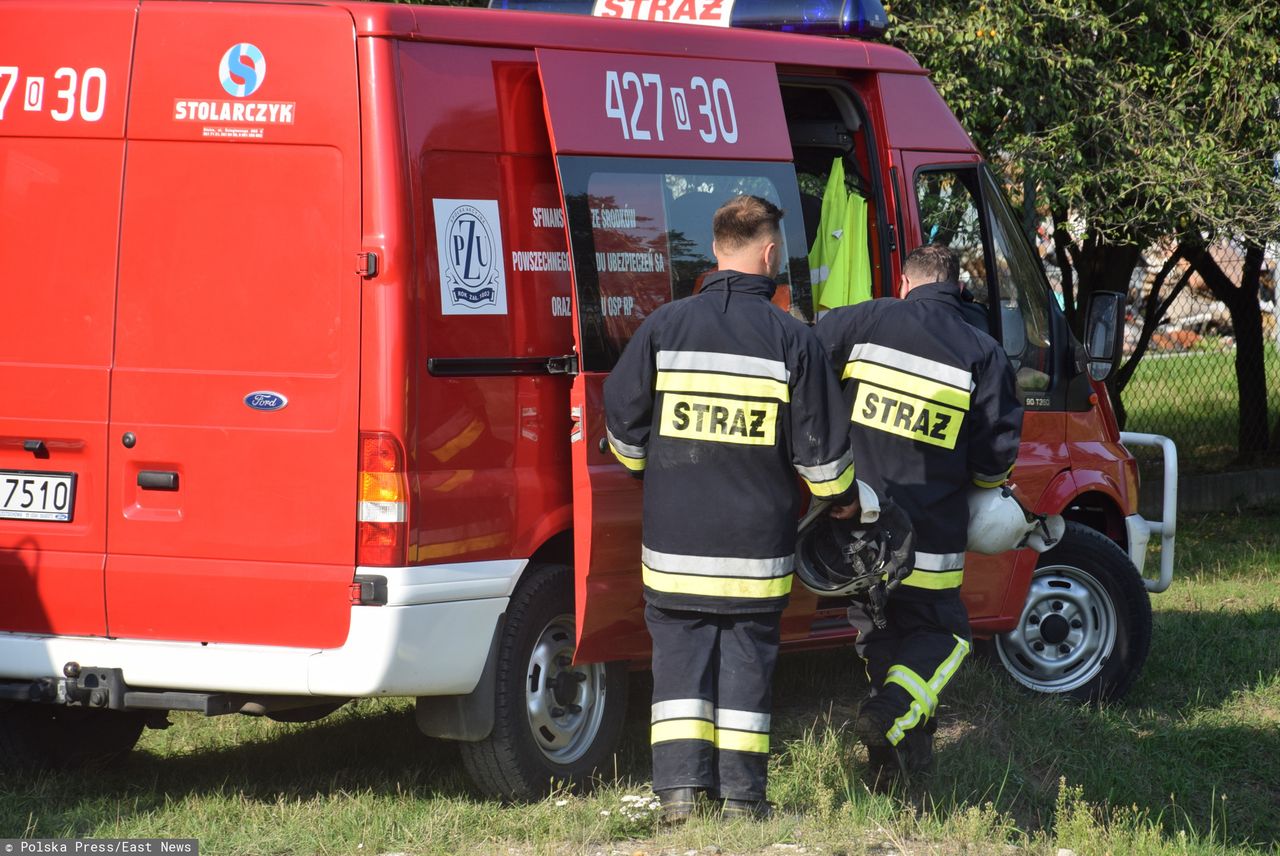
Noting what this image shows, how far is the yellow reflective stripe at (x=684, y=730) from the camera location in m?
4.46

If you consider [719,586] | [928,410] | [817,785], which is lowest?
[817,785]

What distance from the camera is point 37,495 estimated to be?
4699mm

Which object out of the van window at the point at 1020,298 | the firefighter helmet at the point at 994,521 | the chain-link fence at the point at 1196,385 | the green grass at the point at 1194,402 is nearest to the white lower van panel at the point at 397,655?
the firefighter helmet at the point at 994,521

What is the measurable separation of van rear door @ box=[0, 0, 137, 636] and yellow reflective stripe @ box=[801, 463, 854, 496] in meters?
2.07

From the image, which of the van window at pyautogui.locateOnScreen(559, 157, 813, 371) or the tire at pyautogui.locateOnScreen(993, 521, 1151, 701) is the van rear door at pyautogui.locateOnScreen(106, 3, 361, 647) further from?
the tire at pyautogui.locateOnScreen(993, 521, 1151, 701)

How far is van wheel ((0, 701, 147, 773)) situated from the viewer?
527 centimetres

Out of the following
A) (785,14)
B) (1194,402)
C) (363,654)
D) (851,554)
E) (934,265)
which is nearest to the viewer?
(363,654)

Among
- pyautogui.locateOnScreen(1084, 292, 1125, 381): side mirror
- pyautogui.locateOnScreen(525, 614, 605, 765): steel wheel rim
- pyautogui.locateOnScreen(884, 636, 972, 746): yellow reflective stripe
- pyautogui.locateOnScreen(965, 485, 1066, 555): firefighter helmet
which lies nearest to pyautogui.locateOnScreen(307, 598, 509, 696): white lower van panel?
pyautogui.locateOnScreen(525, 614, 605, 765): steel wheel rim

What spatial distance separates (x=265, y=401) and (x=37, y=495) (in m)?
0.80

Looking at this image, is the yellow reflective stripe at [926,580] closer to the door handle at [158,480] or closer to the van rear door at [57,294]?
the door handle at [158,480]

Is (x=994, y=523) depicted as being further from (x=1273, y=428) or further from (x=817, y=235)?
(x=1273, y=428)

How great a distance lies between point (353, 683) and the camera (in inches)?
173

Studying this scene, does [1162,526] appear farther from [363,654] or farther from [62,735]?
[62,735]

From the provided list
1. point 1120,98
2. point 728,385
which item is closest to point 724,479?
point 728,385
